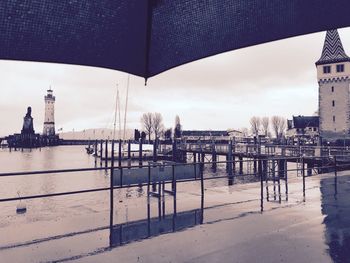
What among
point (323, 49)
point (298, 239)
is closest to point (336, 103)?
point (323, 49)

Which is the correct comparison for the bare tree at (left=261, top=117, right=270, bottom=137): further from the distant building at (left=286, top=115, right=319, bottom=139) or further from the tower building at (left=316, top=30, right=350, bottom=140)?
the tower building at (left=316, top=30, right=350, bottom=140)

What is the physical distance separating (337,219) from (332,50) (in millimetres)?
→ 62377

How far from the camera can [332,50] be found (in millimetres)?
60688

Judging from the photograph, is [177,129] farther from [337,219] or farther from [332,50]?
[337,219]

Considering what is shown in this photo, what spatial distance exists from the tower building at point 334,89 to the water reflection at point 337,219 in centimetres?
5033

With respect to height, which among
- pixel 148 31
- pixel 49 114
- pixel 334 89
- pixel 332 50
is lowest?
pixel 148 31

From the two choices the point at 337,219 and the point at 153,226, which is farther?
the point at 337,219

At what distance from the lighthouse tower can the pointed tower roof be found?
99094mm

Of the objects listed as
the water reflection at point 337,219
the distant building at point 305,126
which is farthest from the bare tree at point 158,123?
the water reflection at point 337,219

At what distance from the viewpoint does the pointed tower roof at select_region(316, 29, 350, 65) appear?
60000mm

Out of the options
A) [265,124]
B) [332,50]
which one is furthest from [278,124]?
[332,50]

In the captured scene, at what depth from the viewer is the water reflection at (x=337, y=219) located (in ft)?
15.1

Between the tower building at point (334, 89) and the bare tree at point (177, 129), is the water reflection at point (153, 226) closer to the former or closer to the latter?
the tower building at point (334, 89)

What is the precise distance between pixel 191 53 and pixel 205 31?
0.47 meters
